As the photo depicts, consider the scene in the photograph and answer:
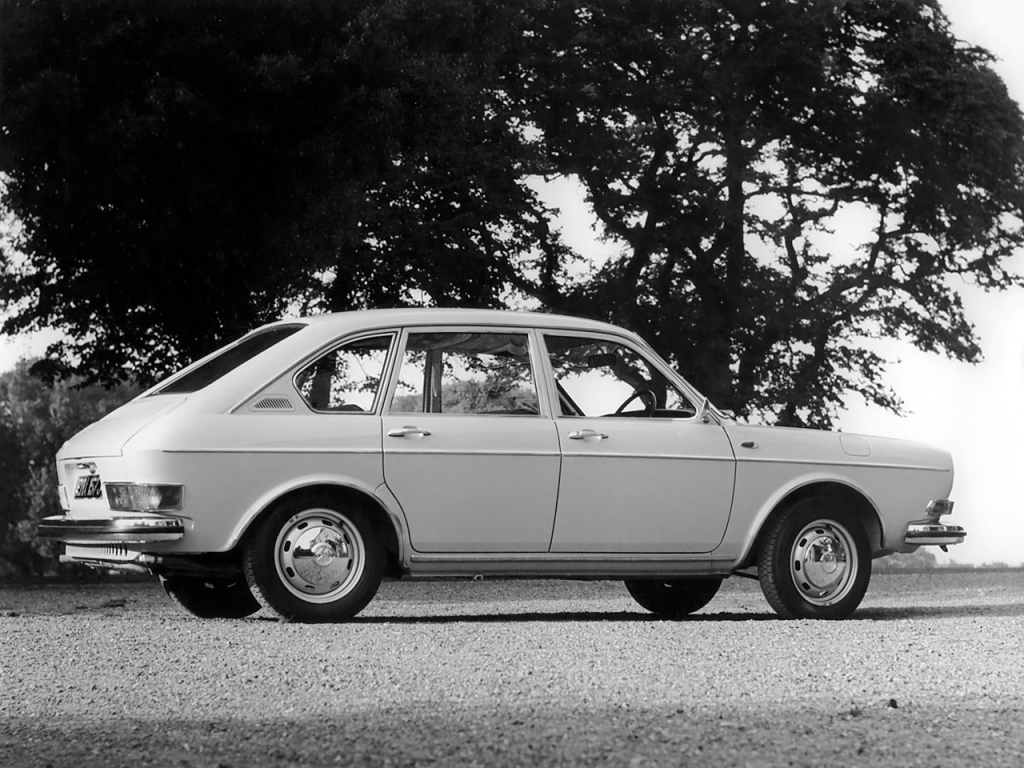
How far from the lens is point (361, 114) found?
17312 millimetres

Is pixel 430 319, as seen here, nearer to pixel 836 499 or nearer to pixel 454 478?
pixel 454 478

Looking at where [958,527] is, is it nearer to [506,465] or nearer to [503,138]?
[506,465]

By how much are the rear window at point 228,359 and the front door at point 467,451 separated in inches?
29.7

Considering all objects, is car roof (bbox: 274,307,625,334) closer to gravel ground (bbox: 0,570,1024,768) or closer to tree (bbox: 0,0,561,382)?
gravel ground (bbox: 0,570,1024,768)

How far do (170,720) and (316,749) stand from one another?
0.85m

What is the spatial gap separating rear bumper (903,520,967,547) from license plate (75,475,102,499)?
4848 mm

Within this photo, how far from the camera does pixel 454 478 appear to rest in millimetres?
8633

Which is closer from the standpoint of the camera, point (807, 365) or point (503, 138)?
point (503, 138)

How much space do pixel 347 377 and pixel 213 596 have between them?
6.02 ft

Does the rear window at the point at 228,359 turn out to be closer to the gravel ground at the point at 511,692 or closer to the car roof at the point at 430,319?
the car roof at the point at 430,319

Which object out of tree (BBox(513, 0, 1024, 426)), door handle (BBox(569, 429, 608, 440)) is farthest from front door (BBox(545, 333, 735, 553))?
tree (BBox(513, 0, 1024, 426))

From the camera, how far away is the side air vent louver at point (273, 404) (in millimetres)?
8391

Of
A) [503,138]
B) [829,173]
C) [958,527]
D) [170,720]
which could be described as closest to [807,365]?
[829,173]

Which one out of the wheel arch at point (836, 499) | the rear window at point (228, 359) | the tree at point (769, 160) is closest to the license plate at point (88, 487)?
the rear window at point (228, 359)
